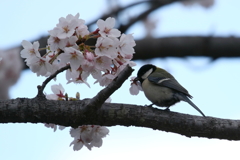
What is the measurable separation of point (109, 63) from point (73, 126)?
44 centimetres

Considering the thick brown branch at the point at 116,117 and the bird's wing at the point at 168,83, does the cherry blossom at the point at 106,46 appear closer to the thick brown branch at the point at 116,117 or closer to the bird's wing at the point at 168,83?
the thick brown branch at the point at 116,117

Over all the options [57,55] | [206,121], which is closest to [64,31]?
[57,55]

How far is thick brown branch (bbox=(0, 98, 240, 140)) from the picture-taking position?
2.57 meters

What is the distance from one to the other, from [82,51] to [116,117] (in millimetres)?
453

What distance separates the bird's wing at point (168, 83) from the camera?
3.54 metres

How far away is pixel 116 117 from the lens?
263cm

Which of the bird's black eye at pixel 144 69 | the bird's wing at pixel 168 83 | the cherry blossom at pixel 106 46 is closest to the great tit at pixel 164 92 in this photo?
the bird's wing at pixel 168 83

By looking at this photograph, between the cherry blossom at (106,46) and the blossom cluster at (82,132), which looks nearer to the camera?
the cherry blossom at (106,46)

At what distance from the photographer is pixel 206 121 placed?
2719 millimetres

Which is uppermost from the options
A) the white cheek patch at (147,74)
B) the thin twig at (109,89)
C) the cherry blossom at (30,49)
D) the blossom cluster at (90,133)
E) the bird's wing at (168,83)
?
the cherry blossom at (30,49)

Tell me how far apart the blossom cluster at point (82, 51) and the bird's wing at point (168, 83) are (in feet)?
2.98

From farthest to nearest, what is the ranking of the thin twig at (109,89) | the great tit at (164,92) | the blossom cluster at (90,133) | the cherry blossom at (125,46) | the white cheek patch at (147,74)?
the white cheek patch at (147,74) < the great tit at (164,92) < the blossom cluster at (90,133) < the cherry blossom at (125,46) < the thin twig at (109,89)

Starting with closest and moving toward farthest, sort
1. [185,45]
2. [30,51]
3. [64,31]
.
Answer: [64,31]
[30,51]
[185,45]

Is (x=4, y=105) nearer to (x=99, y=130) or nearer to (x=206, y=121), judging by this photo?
(x=99, y=130)
